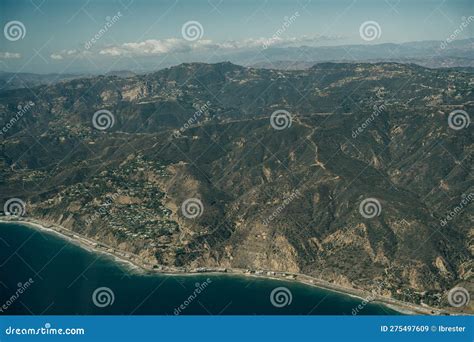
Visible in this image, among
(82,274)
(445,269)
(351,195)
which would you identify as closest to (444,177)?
(351,195)

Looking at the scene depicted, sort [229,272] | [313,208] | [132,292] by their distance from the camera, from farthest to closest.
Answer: [313,208] → [229,272] → [132,292]

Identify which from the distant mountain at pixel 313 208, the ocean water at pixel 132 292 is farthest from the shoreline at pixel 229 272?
the distant mountain at pixel 313 208

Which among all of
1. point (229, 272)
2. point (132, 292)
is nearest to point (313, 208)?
point (229, 272)

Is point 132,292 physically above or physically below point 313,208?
below

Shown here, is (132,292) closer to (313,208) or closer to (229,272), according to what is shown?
(229,272)

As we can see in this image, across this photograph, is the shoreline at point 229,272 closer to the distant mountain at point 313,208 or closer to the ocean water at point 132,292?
the ocean water at point 132,292

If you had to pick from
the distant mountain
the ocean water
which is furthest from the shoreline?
the distant mountain

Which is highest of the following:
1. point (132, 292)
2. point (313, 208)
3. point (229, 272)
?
point (313, 208)
